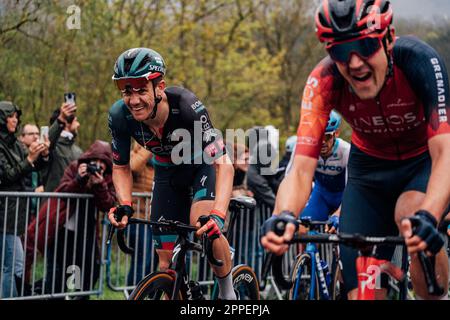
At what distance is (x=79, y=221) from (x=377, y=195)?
4594 mm

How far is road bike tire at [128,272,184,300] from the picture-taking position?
17.8 ft

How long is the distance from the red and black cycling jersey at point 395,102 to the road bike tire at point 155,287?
1654 millimetres

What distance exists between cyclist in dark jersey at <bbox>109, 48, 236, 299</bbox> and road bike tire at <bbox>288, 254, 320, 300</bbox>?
1.29 metres

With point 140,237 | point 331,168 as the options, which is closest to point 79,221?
point 140,237

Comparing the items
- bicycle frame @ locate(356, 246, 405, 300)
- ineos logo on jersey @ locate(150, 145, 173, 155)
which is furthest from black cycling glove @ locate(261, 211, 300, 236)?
ineos logo on jersey @ locate(150, 145, 173, 155)

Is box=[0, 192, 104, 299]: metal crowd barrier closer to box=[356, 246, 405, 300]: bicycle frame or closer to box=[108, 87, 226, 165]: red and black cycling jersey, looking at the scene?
box=[108, 87, 226, 165]: red and black cycling jersey

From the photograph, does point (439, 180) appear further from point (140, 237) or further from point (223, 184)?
point (140, 237)

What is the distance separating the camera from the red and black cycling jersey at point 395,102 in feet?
14.1

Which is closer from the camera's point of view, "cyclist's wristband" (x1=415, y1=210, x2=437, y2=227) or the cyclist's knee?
"cyclist's wristband" (x1=415, y1=210, x2=437, y2=227)

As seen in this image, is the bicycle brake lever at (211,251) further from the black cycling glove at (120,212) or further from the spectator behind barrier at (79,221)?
the spectator behind barrier at (79,221)

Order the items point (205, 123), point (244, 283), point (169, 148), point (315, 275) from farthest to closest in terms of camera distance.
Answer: point (315, 275) < point (244, 283) < point (169, 148) < point (205, 123)

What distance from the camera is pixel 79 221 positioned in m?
8.73
